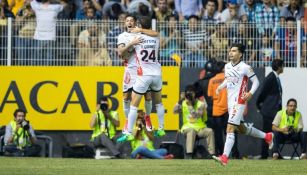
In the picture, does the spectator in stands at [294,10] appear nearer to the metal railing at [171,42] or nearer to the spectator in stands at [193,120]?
the metal railing at [171,42]

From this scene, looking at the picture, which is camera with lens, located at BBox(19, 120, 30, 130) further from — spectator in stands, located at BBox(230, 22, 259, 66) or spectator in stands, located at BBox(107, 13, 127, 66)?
spectator in stands, located at BBox(230, 22, 259, 66)

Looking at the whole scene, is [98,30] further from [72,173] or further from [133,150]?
[72,173]

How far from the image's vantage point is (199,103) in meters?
28.9

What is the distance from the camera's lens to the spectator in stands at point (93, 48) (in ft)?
98.3

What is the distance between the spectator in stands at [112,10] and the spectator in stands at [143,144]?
10.6 feet

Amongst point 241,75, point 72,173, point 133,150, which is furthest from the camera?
point 133,150

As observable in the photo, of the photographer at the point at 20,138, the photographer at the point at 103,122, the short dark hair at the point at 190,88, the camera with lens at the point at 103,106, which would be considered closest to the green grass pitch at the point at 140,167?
the photographer at the point at 20,138

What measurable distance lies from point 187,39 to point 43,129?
161 inches

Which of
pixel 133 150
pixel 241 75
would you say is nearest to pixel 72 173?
pixel 241 75

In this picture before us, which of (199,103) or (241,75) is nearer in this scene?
(241,75)

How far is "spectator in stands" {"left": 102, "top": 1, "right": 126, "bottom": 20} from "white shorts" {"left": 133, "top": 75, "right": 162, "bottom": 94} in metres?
7.13

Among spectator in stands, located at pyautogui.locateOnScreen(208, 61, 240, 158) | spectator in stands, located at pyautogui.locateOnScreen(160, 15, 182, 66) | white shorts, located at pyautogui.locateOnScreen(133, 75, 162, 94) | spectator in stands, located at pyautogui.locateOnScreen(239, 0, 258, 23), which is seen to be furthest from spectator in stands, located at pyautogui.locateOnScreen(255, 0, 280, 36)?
white shorts, located at pyautogui.locateOnScreen(133, 75, 162, 94)

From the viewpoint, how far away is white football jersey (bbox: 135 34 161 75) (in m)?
23.5

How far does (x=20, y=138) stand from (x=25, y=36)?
3.10 m
